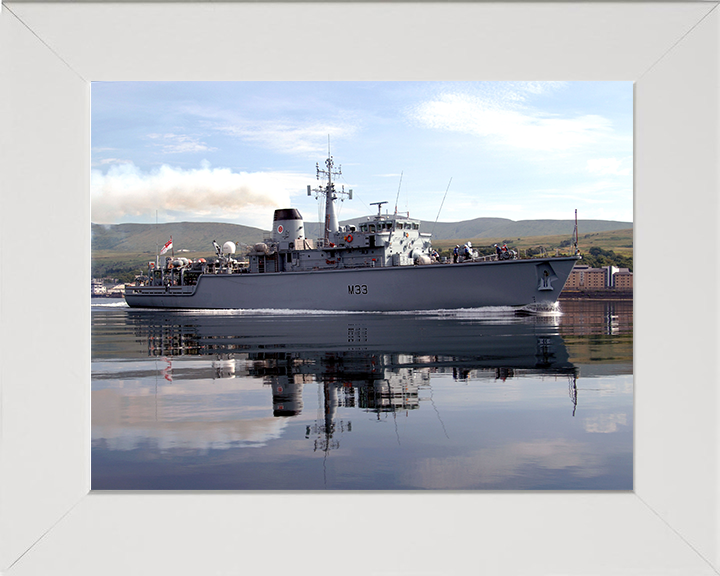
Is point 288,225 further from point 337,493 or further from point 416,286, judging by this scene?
point 337,493

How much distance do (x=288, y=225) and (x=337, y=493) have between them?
2763 cm

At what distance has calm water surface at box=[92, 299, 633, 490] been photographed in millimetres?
3279

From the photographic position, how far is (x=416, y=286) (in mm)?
23500

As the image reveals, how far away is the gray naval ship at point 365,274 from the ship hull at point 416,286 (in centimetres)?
4

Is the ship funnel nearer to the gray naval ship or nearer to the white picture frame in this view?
the gray naval ship

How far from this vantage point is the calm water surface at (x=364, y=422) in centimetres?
328

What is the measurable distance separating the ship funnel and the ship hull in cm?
303

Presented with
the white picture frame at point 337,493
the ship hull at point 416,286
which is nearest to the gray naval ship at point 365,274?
the ship hull at point 416,286
